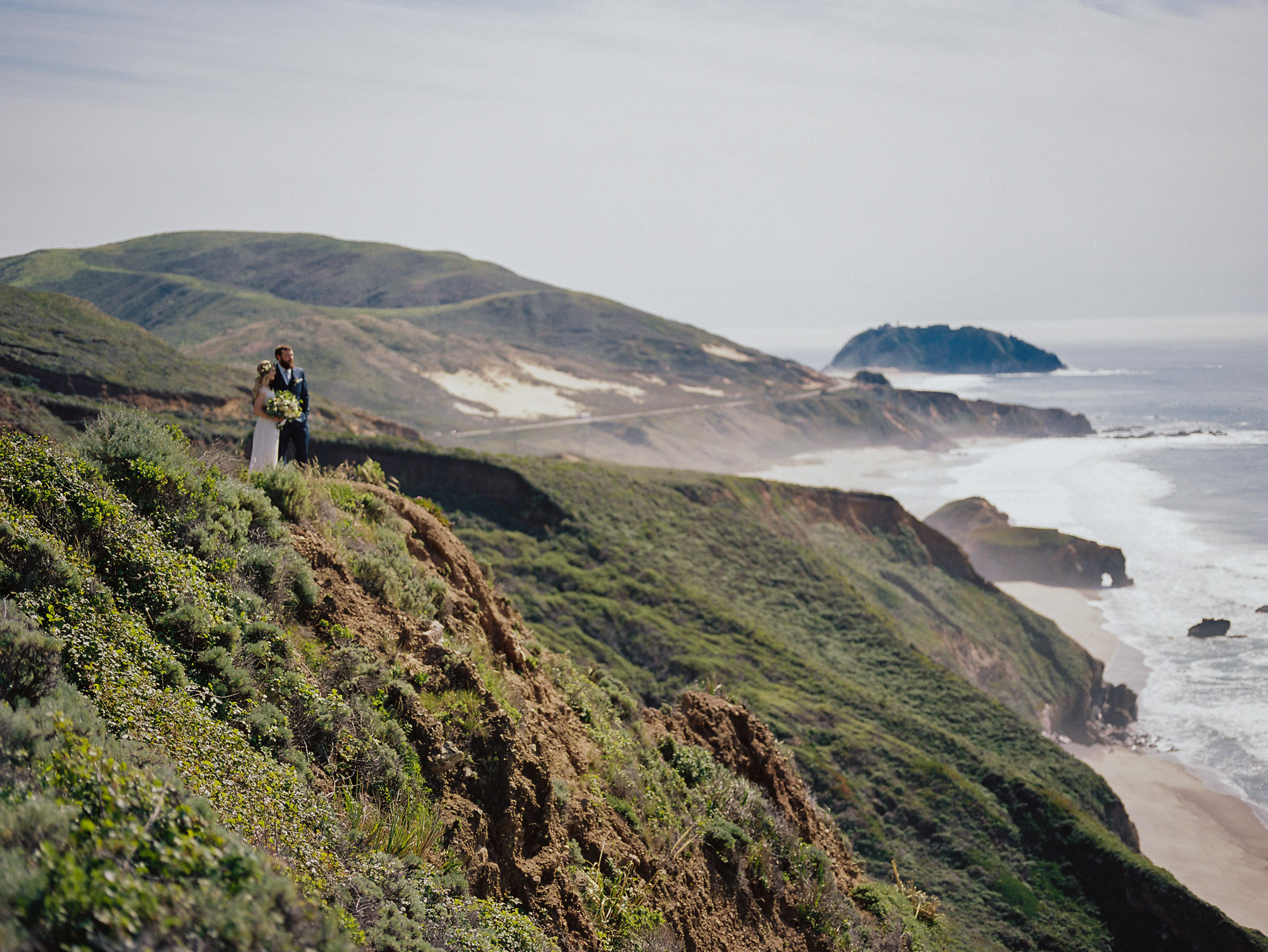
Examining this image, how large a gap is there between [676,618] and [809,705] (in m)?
5.61

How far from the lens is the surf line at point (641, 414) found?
71.9 m

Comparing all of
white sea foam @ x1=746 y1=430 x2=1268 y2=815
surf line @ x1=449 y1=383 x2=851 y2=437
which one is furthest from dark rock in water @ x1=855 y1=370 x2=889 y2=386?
white sea foam @ x1=746 y1=430 x2=1268 y2=815

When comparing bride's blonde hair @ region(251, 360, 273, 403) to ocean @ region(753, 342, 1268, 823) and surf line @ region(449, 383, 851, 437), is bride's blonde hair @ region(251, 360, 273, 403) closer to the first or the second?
ocean @ region(753, 342, 1268, 823)

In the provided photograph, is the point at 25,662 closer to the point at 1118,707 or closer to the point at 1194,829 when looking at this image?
the point at 1194,829

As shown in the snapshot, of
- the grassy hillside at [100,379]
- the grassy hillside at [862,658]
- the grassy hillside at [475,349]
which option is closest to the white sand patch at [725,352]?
the grassy hillside at [475,349]

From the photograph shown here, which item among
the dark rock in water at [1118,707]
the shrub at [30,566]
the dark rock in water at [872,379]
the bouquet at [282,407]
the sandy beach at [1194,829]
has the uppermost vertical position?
the dark rock in water at [872,379]

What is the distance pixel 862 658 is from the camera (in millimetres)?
28703

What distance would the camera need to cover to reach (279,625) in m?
5.64

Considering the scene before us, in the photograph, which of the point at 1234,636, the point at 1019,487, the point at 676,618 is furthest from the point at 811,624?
the point at 1019,487

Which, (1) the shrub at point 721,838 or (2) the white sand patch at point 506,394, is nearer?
(1) the shrub at point 721,838

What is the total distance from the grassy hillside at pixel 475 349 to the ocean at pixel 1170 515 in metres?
10.1

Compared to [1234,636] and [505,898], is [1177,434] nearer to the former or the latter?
[1234,636]

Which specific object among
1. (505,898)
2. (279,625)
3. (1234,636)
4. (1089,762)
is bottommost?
(1089,762)

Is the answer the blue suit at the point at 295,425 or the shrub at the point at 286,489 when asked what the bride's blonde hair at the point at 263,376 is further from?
the shrub at the point at 286,489
